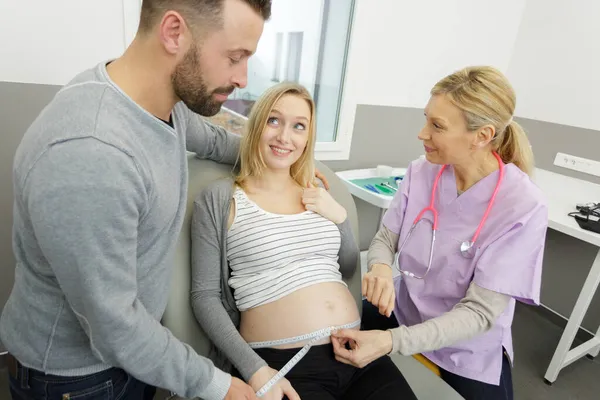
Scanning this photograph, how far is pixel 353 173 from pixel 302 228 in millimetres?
952

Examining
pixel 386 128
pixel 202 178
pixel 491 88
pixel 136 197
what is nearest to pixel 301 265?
pixel 202 178

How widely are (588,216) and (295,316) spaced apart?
143cm

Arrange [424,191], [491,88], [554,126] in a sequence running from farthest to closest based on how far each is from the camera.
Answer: [554,126] → [424,191] → [491,88]

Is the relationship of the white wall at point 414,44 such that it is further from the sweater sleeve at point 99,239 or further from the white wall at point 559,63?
the sweater sleeve at point 99,239

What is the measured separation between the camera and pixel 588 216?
1.72m

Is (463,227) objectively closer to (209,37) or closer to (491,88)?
(491,88)

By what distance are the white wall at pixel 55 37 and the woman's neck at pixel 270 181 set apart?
721mm

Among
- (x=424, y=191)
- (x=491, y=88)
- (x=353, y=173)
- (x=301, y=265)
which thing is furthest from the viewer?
(x=353, y=173)

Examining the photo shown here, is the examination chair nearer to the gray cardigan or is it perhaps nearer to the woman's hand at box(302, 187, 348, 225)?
the gray cardigan

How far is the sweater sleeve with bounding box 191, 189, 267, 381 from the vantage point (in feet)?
3.34

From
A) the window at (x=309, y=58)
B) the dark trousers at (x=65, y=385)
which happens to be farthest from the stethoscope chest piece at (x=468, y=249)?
the window at (x=309, y=58)

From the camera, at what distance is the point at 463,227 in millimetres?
1176

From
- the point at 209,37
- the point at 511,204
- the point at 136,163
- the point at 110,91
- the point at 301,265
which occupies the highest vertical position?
the point at 209,37

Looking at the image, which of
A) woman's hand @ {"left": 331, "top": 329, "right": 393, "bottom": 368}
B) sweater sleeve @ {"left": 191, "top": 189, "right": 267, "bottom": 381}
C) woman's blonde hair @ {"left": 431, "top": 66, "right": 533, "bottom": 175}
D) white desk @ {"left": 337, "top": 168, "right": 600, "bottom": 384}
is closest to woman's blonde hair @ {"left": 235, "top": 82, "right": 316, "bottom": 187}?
sweater sleeve @ {"left": 191, "top": 189, "right": 267, "bottom": 381}
